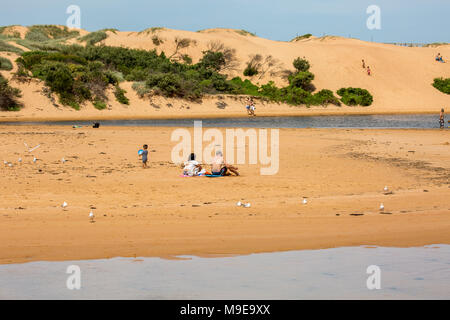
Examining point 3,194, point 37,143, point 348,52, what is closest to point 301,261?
point 3,194

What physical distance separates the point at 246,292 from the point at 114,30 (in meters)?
72.1

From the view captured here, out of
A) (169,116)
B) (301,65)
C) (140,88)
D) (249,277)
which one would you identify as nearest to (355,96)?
(301,65)

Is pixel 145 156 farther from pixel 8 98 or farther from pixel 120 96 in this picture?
pixel 120 96

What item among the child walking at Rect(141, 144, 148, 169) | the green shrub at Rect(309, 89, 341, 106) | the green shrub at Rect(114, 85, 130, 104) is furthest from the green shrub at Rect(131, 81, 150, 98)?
the child walking at Rect(141, 144, 148, 169)

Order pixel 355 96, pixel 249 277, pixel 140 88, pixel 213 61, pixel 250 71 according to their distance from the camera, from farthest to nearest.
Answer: pixel 213 61 < pixel 250 71 < pixel 355 96 < pixel 140 88 < pixel 249 277

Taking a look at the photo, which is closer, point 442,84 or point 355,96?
point 355,96

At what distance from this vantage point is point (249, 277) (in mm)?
7672

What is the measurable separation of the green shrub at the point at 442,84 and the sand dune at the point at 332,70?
675 mm

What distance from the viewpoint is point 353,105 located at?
56.2 meters

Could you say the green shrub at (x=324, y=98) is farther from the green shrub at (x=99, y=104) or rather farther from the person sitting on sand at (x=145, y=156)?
the person sitting on sand at (x=145, y=156)

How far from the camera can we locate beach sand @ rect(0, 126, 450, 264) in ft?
30.0

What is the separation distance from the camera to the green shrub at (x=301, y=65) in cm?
6312

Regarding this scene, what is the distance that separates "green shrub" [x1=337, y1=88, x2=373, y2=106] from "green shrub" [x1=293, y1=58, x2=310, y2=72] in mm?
5568

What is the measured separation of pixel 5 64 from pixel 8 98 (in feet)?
20.9
